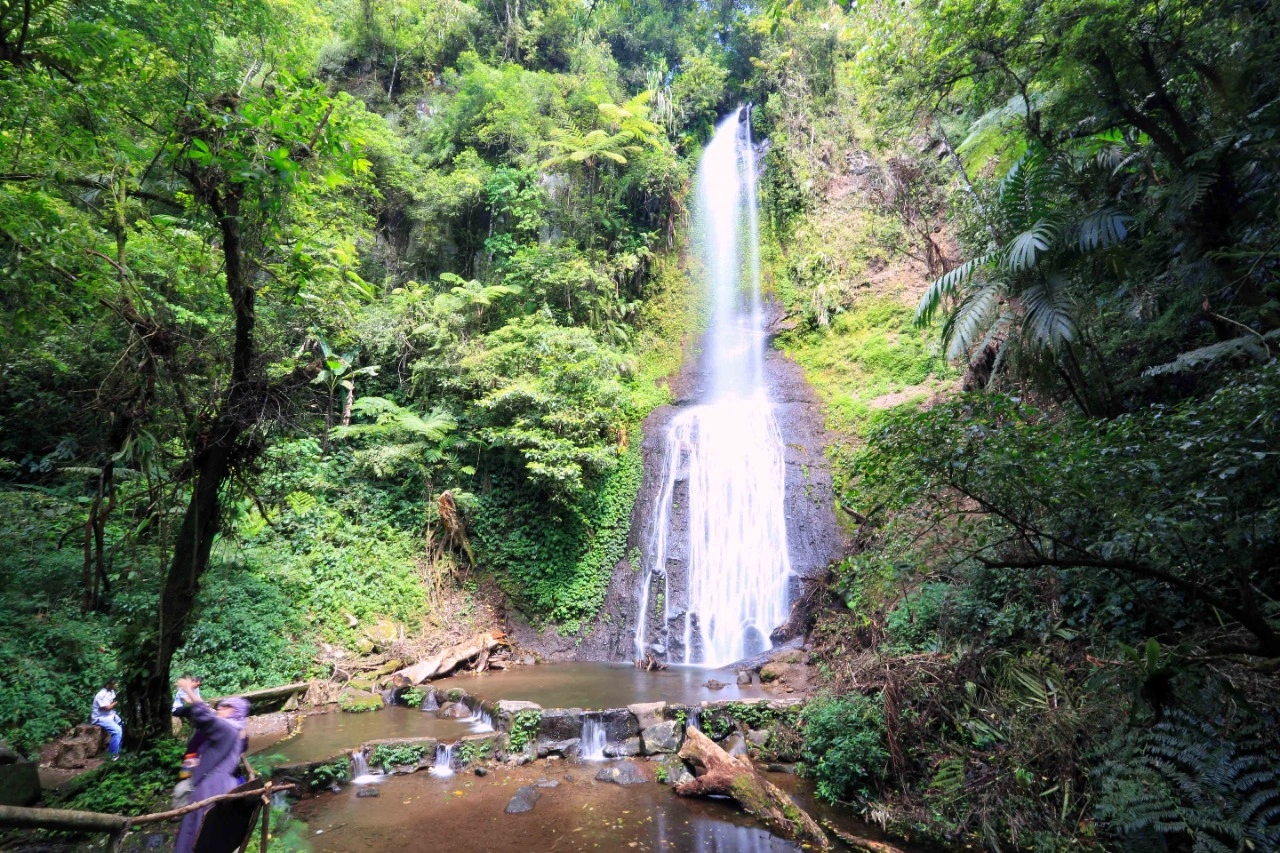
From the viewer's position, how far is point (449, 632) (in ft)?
39.2

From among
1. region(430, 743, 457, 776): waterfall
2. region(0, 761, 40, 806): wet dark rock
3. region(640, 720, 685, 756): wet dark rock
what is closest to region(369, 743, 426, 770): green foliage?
region(430, 743, 457, 776): waterfall

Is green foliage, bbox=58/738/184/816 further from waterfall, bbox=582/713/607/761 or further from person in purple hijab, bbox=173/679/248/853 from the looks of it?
waterfall, bbox=582/713/607/761

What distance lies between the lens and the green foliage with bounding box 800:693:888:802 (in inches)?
234

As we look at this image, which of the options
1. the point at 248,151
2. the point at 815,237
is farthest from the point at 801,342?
the point at 248,151

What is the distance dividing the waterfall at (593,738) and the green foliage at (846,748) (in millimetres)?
2428

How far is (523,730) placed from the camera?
7.39 m

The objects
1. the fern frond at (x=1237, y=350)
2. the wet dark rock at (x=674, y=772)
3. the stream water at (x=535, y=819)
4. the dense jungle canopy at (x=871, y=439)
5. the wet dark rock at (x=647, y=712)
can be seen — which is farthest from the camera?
the wet dark rock at (x=647, y=712)

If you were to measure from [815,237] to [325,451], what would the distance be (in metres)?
15.6

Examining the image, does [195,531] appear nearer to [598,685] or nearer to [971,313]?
[598,685]

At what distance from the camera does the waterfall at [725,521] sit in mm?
11617

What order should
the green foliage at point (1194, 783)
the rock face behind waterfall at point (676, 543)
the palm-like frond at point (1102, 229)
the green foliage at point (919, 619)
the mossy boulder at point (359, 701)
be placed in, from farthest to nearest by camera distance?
the rock face behind waterfall at point (676, 543) → the mossy boulder at point (359, 701) → the green foliage at point (919, 619) → the palm-like frond at point (1102, 229) → the green foliage at point (1194, 783)

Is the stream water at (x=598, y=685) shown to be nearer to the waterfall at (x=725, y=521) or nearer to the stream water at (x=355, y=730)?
the stream water at (x=355, y=730)

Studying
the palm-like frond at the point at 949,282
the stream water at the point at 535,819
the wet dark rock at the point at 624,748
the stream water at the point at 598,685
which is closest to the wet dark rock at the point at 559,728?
the wet dark rock at the point at 624,748

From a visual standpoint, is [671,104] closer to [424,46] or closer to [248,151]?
[424,46]
